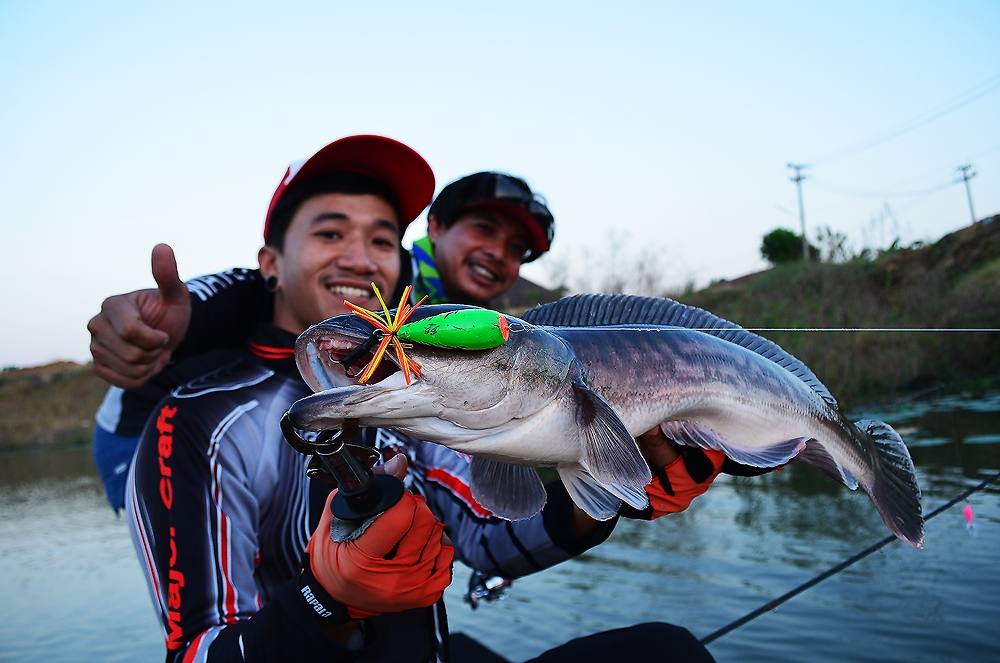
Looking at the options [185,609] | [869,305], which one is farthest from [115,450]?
[869,305]

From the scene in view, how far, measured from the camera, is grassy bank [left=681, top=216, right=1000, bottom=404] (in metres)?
12.9

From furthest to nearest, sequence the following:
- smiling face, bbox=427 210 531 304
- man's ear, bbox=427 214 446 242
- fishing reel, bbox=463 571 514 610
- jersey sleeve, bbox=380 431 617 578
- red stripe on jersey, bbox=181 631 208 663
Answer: man's ear, bbox=427 214 446 242 → smiling face, bbox=427 210 531 304 → fishing reel, bbox=463 571 514 610 → jersey sleeve, bbox=380 431 617 578 → red stripe on jersey, bbox=181 631 208 663

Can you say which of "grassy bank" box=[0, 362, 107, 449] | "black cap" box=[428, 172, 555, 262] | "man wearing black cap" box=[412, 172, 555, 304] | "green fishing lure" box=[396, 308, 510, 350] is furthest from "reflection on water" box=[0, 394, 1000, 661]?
"grassy bank" box=[0, 362, 107, 449]

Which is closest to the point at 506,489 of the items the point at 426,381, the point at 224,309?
the point at 426,381

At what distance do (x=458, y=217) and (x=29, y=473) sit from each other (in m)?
20.3

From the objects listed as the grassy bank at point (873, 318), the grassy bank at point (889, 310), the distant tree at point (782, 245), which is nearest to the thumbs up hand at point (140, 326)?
the grassy bank at point (873, 318)

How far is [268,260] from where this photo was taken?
9.65 feet

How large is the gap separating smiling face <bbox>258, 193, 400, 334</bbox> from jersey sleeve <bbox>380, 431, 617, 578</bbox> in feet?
1.85

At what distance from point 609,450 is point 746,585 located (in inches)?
Answer: 178

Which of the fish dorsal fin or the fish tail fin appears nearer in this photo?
the fish dorsal fin

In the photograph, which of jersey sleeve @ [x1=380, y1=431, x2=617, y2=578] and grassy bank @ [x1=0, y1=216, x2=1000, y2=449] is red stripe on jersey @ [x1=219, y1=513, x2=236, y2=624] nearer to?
jersey sleeve @ [x1=380, y1=431, x2=617, y2=578]

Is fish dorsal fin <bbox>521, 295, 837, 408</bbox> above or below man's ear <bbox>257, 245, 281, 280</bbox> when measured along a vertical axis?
below

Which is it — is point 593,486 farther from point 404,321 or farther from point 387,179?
point 387,179

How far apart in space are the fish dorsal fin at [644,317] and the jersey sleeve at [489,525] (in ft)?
1.91
